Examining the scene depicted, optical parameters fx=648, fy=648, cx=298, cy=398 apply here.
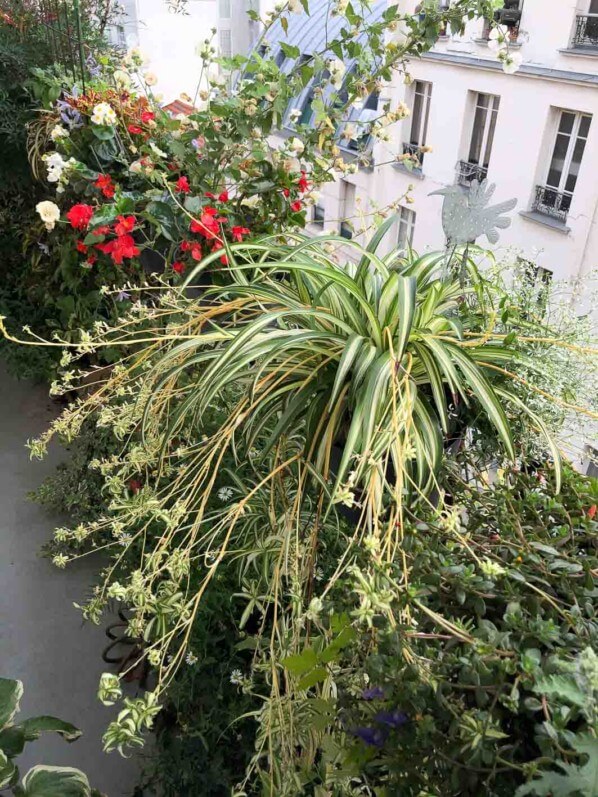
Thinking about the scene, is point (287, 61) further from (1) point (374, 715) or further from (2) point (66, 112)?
(1) point (374, 715)

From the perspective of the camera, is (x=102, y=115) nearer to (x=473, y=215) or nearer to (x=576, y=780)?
(x=473, y=215)

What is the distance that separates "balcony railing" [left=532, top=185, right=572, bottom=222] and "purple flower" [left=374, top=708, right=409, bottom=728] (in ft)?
11.8

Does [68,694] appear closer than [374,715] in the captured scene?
No

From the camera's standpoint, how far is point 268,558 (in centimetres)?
95

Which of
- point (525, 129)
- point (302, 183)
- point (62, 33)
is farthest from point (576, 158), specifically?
point (62, 33)

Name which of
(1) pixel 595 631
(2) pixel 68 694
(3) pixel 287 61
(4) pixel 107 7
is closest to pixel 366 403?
(1) pixel 595 631

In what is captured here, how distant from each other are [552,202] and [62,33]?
2.90m

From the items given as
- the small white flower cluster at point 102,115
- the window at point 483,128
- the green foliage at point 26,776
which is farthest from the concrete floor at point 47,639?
the window at point 483,128

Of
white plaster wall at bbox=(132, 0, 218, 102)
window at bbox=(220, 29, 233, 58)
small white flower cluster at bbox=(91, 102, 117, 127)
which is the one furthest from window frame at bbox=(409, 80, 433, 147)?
small white flower cluster at bbox=(91, 102, 117, 127)

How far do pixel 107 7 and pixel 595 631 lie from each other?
7.64ft

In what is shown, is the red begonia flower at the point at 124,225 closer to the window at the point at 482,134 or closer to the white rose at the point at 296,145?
the white rose at the point at 296,145

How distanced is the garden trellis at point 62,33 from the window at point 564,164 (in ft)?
8.88

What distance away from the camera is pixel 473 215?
98 cm

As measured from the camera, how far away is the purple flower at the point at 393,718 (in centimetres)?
59
